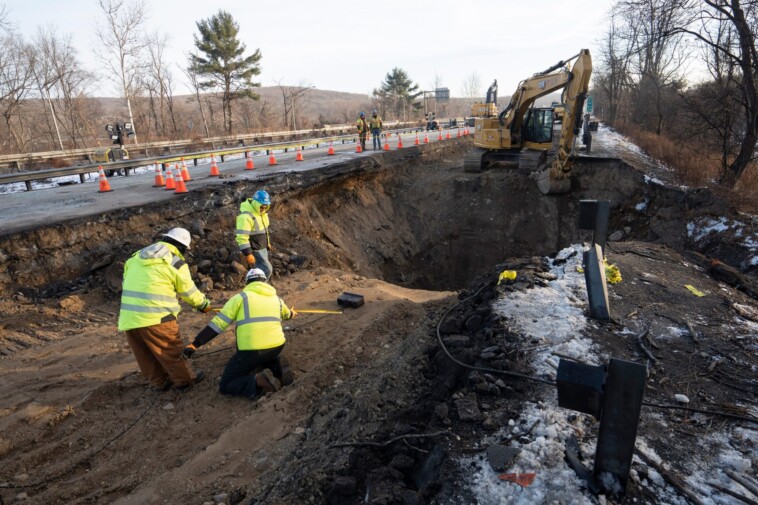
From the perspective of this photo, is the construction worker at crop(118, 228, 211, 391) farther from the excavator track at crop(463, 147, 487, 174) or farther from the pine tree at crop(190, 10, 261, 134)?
the pine tree at crop(190, 10, 261, 134)

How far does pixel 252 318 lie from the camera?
465 centimetres

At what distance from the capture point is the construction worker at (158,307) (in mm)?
4547

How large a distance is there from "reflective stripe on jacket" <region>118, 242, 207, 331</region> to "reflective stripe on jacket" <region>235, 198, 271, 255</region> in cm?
211

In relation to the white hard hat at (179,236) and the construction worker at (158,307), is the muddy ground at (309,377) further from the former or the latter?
the white hard hat at (179,236)

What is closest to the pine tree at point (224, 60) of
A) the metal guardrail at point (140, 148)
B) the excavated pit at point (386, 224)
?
the metal guardrail at point (140, 148)

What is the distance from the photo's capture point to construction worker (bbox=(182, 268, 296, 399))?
4.63m

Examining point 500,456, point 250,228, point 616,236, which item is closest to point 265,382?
point 500,456

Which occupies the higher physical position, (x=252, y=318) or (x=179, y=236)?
(x=179, y=236)

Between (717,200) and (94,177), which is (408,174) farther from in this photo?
(94,177)

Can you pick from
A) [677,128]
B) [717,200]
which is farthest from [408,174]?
[677,128]

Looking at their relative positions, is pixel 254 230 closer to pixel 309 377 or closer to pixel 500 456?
pixel 309 377

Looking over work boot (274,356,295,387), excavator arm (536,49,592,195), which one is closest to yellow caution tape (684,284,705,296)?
work boot (274,356,295,387)

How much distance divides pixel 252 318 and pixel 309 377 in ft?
3.56

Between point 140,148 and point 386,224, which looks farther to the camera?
point 140,148
